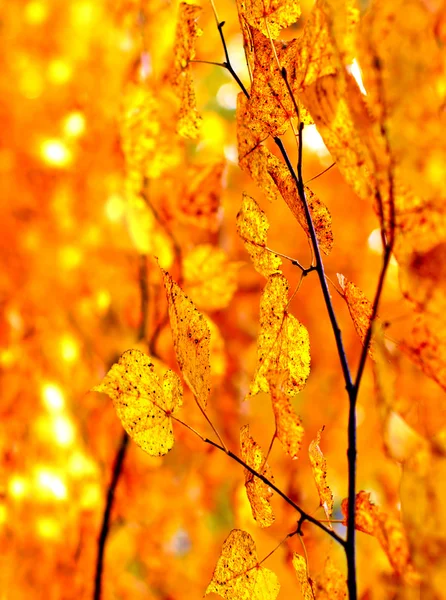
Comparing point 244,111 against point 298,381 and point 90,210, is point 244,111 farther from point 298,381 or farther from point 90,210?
point 90,210

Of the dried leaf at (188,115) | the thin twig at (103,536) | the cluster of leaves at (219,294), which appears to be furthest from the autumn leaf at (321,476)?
the thin twig at (103,536)

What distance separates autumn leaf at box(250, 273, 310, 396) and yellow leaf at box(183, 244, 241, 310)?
218 millimetres

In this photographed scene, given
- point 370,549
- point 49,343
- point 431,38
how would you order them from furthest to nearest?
point 49,343, point 370,549, point 431,38

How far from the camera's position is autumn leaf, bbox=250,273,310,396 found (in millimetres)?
218

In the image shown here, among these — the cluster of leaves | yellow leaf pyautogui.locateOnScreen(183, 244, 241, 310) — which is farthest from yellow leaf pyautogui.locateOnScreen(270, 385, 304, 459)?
yellow leaf pyautogui.locateOnScreen(183, 244, 241, 310)

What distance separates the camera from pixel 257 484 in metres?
0.22

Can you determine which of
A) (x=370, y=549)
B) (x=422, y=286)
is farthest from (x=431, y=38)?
(x=370, y=549)

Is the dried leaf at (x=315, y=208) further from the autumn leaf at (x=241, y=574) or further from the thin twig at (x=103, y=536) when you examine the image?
the thin twig at (x=103, y=536)

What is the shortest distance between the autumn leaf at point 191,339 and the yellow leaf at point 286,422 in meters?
0.03

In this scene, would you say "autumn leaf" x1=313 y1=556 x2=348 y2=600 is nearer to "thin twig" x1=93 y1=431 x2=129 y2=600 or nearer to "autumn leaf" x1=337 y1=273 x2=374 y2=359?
"autumn leaf" x1=337 y1=273 x2=374 y2=359

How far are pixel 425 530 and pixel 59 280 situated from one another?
2.81 feet

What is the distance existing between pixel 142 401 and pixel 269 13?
149 mm

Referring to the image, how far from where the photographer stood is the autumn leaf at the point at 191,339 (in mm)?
222

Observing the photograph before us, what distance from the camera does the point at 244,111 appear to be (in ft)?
0.79
